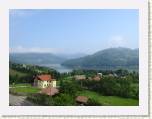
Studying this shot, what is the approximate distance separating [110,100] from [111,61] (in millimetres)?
291

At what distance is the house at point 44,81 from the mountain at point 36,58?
0.33 ft

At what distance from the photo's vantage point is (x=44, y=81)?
372 cm

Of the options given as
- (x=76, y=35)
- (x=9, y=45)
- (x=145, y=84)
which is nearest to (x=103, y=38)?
(x=76, y=35)

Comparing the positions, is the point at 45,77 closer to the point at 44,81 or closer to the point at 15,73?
the point at 44,81

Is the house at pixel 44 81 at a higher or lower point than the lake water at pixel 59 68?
Answer: lower

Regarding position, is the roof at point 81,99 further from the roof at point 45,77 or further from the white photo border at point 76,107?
the roof at point 45,77

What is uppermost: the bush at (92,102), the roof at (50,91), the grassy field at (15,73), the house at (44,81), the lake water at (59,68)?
the lake water at (59,68)

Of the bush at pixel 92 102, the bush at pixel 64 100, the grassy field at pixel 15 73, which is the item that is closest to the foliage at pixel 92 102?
the bush at pixel 92 102

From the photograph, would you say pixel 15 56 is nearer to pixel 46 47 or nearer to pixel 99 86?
pixel 46 47

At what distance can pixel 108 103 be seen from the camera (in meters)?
3.70

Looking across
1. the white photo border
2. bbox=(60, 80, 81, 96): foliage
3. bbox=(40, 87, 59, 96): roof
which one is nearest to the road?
the white photo border

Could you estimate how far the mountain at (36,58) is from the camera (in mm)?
3701

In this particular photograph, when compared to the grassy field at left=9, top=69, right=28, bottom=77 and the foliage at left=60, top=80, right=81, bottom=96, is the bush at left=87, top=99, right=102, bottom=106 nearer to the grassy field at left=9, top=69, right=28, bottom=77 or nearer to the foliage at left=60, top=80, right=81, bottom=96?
the foliage at left=60, top=80, right=81, bottom=96
